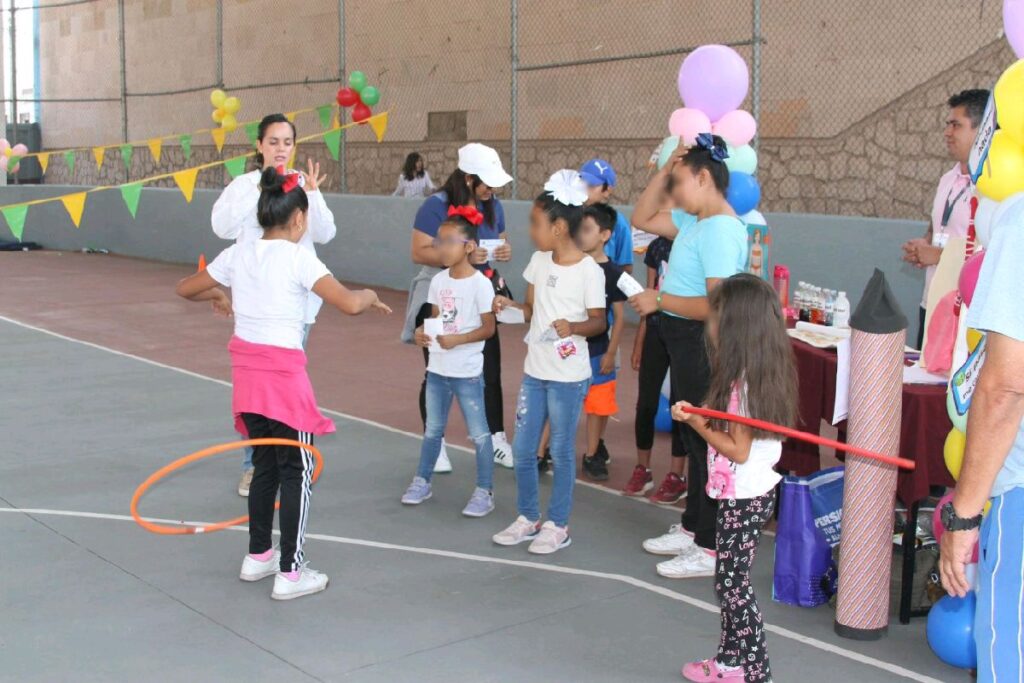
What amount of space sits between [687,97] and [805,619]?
3.50 meters

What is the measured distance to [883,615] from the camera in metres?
4.41

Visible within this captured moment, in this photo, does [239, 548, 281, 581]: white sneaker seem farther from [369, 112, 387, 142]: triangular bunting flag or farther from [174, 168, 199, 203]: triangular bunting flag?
[369, 112, 387, 142]: triangular bunting flag

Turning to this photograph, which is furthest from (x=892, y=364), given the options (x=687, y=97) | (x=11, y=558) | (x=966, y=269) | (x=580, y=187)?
(x=11, y=558)

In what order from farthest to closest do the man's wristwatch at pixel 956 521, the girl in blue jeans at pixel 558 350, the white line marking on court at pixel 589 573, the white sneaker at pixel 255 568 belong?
1. the girl in blue jeans at pixel 558 350
2. the white sneaker at pixel 255 568
3. the white line marking on court at pixel 589 573
4. the man's wristwatch at pixel 956 521

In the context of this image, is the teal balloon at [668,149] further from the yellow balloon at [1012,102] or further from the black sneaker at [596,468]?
the yellow balloon at [1012,102]

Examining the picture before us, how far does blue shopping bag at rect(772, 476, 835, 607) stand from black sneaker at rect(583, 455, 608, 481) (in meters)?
1.96

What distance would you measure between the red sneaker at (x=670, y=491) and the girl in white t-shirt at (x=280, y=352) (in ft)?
6.66

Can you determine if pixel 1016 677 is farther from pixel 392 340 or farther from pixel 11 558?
pixel 392 340

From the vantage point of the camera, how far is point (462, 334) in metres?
5.75

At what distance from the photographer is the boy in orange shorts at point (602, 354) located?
6094mm

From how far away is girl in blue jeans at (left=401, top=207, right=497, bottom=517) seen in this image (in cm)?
574

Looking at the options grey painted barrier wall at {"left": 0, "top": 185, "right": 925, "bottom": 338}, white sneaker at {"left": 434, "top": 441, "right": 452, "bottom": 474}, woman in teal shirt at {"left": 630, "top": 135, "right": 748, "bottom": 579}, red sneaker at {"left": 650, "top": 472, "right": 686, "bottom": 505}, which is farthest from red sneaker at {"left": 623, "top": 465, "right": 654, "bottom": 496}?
grey painted barrier wall at {"left": 0, "top": 185, "right": 925, "bottom": 338}

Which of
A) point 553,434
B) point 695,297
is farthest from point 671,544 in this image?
point 695,297

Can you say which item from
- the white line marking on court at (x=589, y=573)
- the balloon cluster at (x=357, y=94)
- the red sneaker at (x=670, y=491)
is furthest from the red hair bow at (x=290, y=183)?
the balloon cluster at (x=357, y=94)
